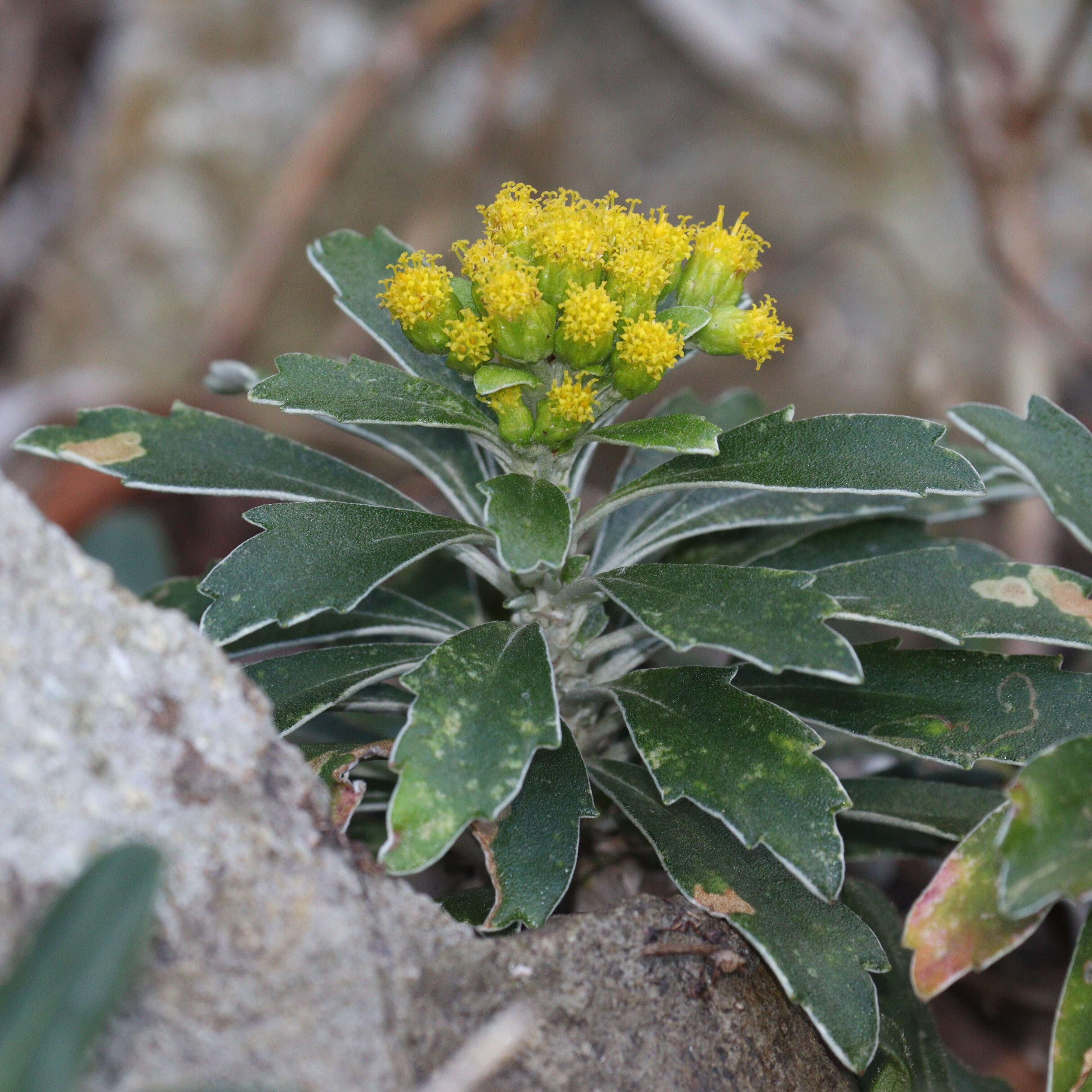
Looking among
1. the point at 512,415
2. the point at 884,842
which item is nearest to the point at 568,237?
the point at 512,415

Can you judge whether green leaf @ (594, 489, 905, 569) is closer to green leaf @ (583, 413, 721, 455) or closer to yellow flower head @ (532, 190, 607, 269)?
green leaf @ (583, 413, 721, 455)

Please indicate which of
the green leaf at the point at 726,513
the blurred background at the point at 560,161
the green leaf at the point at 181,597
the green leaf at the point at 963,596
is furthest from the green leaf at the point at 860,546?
the blurred background at the point at 560,161

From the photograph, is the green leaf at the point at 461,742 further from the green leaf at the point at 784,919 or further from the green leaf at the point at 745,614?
the green leaf at the point at 784,919

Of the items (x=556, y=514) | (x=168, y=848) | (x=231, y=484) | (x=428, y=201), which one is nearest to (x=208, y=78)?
(x=428, y=201)

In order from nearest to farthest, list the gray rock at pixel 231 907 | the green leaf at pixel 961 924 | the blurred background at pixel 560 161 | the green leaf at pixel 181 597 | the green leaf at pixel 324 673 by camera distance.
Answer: the gray rock at pixel 231 907 → the green leaf at pixel 961 924 → the green leaf at pixel 324 673 → the green leaf at pixel 181 597 → the blurred background at pixel 560 161

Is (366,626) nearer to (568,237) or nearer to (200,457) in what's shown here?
(200,457)

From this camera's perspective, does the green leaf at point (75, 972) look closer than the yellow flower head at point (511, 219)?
Yes

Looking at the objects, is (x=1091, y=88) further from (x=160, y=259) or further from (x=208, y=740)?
(x=208, y=740)
